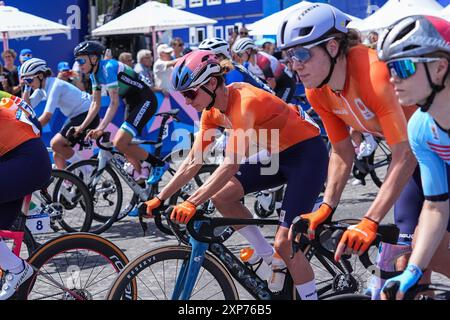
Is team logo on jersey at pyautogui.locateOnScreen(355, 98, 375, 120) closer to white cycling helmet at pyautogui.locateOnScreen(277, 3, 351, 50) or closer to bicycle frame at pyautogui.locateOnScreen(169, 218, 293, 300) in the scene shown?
white cycling helmet at pyautogui.locateOnScreen(277, 3, 351, 50)

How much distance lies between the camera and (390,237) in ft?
12.9

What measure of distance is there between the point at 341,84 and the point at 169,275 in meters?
1.55

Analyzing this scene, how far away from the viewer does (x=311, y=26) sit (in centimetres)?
448

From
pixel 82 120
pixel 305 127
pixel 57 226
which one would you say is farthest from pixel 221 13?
pixel 305 127

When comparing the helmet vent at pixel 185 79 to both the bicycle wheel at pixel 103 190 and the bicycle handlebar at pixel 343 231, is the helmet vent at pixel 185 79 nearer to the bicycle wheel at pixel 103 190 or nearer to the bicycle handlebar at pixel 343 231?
the bicycle handlebar at pixel 343 231

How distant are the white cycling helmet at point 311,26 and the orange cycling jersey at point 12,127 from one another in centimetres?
180

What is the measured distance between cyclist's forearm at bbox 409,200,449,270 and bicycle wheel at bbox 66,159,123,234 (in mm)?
6136

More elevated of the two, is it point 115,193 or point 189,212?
point 189,212

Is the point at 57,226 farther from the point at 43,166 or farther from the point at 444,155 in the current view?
the point at 444,155

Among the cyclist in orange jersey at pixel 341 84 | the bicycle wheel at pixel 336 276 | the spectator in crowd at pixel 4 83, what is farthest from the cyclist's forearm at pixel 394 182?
the spectator in crowd at pixel 4 83

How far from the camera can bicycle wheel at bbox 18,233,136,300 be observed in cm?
508
